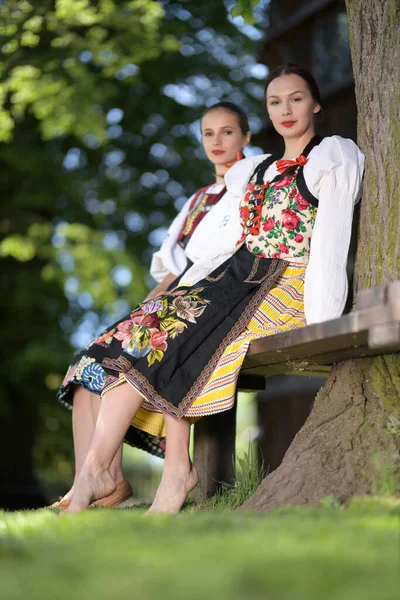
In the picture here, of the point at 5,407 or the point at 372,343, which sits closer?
the point at 372,343

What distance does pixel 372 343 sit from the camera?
251 centimetres

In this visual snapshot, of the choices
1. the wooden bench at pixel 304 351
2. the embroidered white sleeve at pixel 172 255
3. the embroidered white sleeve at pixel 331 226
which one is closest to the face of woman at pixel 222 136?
the embroidered white sleeve at pixel 172 255

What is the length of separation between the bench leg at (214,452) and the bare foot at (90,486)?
0.75 metres

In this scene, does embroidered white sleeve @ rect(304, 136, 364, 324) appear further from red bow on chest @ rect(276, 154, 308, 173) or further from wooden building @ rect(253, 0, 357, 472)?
wooden building @ rect(253, 0, 357, 472)

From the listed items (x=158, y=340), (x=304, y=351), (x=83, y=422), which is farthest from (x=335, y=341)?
(x=83, y=422)

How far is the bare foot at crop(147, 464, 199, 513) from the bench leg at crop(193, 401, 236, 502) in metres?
0.67

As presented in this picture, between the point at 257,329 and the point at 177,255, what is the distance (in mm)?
1190

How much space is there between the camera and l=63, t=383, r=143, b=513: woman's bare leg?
353 cm

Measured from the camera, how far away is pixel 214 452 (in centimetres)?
427

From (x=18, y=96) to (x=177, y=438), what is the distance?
6.26 meters

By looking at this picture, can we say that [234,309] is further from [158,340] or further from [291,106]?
[291,106]

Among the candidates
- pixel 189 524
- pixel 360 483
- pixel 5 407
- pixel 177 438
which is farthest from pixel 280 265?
pixel 5 407

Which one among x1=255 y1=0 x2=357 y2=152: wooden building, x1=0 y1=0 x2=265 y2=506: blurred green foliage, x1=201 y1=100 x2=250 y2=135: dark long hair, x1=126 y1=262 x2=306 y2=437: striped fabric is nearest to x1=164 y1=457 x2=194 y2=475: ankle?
x1=126 y1=262 x2=306 y2=437: striped fabric

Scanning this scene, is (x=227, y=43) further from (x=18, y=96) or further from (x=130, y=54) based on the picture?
(x=18, y=96)
